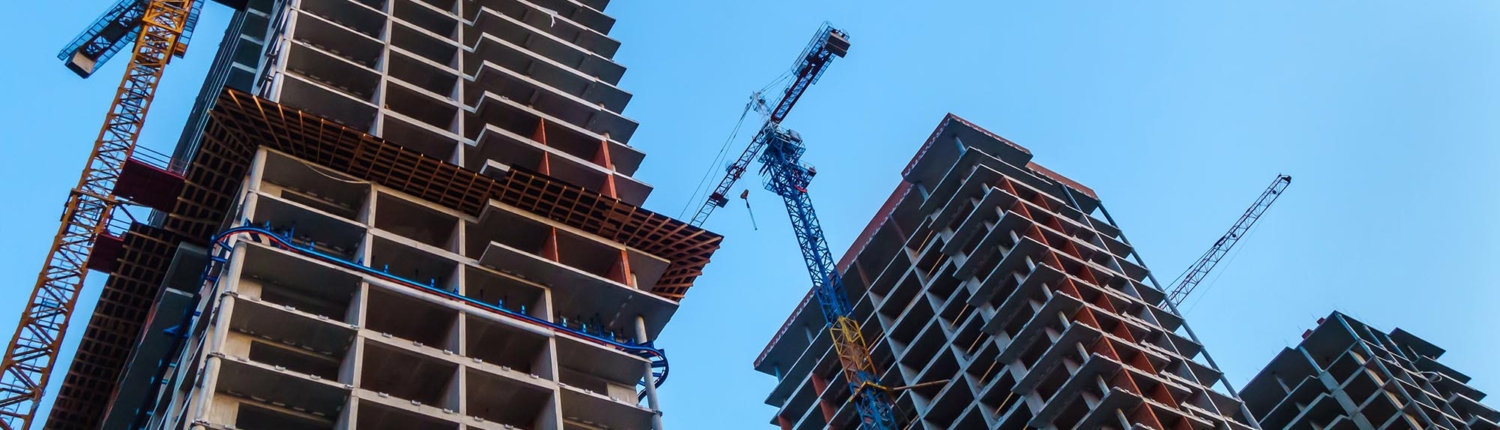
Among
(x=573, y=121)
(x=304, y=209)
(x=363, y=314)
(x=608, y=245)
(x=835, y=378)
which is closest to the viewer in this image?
(x=363, y=314)

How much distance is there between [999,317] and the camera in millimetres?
59312

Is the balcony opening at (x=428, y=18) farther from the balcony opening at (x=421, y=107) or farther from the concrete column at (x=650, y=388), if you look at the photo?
the concrete column at (x=650, y=388)

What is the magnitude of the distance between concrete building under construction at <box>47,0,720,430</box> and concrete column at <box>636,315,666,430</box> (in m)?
0.10

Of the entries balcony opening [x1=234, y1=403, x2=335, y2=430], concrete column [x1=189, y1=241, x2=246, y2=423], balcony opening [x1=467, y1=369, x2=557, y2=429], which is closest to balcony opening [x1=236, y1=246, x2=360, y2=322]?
concrete column [x1=189, y1=241, x2=246, y2=423]

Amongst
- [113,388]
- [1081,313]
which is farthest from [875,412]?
[113,388]

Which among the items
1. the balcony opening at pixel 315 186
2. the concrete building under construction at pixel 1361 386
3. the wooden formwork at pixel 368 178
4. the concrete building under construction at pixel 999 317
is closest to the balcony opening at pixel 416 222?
the wooden formwork at pixel 368 178

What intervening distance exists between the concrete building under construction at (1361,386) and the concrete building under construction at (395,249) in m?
38.3

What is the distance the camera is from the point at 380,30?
5044 cm

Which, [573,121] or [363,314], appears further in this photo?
[573,121]

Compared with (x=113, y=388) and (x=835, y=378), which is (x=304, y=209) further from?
(x=835, y=378)

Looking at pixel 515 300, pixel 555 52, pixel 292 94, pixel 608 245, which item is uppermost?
pixel 555 52

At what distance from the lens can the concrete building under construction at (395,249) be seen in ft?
Result: 107

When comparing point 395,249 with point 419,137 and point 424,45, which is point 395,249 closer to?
point 419,137

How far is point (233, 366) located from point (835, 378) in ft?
141
